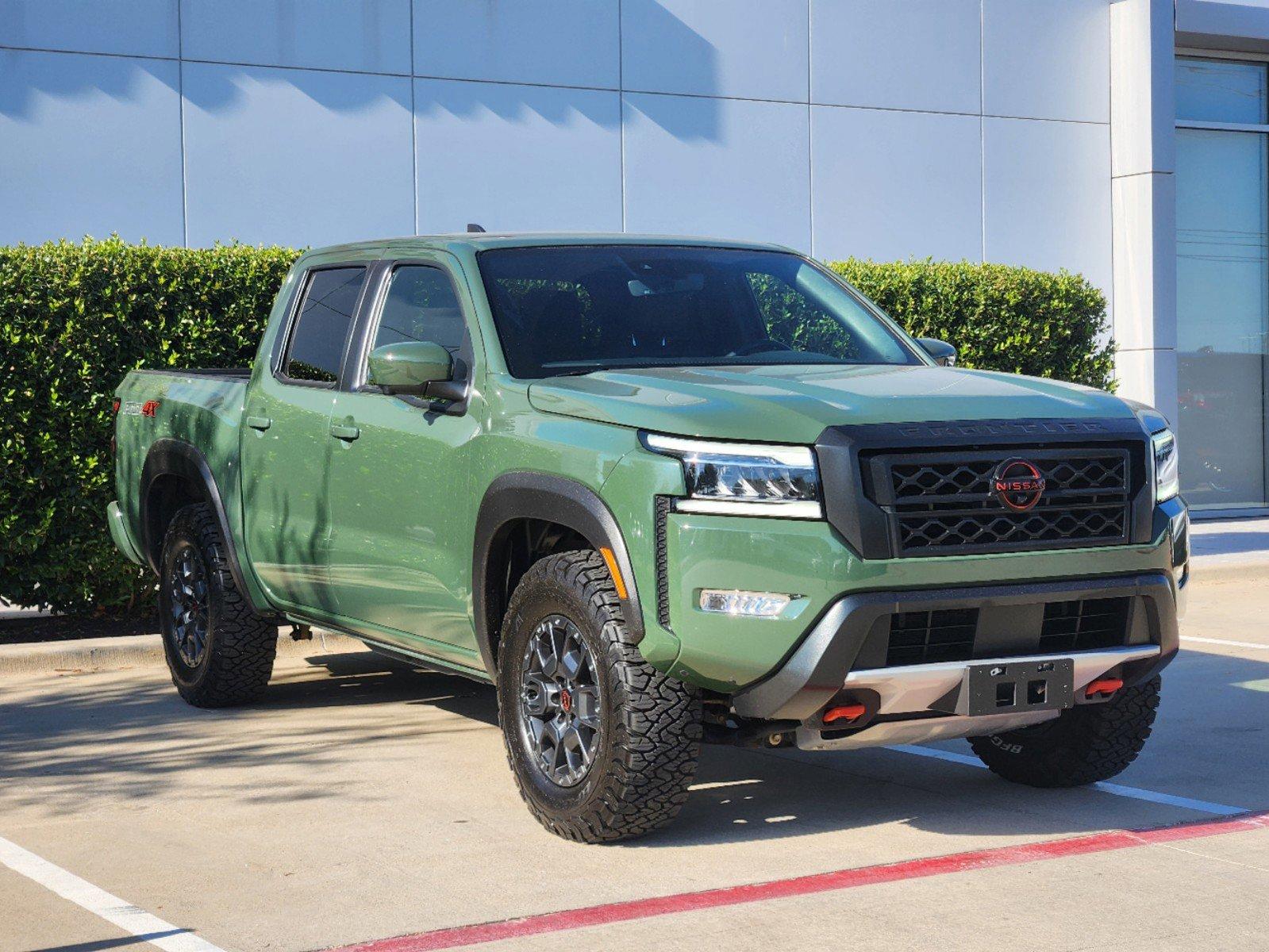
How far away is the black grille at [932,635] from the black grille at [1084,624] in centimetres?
28

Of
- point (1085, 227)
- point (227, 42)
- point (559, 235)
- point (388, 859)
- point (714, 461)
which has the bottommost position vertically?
point (388, 859)

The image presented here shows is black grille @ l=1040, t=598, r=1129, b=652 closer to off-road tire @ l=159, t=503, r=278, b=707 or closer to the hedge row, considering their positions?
off-road tire @ l=159, t=503, r=278, b=707

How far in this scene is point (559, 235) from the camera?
6.62 metres

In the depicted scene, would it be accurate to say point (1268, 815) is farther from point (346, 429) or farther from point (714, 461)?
point (346, 429)

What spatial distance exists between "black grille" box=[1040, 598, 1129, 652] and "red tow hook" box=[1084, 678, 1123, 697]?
0.14 meters

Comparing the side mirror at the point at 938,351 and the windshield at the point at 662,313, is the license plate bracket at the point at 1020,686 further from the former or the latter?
the side mirror at the point at 938,351

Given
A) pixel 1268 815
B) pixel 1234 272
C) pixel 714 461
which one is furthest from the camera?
pixel 1234 272

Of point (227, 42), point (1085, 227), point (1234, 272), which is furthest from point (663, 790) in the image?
point (1234, 272)

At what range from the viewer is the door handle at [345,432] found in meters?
6.58

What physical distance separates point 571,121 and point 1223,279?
7471 millimetres

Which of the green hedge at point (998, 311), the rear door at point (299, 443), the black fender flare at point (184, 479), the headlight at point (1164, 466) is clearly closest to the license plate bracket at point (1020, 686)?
the headlight at point (1164, 466)

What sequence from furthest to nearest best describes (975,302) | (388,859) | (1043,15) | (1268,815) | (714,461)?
1. (1043,15)
2. (975,302)
3. (1268,815)
4. (388,859)
5. (714,461)

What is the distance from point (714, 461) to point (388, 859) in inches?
63.4

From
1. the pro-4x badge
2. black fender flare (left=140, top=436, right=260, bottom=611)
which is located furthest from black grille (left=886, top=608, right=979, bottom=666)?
black fender flare (left=140, top=436, right=260, bottom=611)
